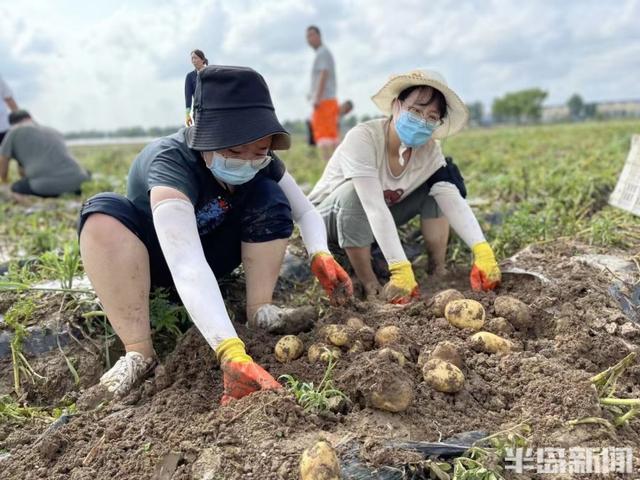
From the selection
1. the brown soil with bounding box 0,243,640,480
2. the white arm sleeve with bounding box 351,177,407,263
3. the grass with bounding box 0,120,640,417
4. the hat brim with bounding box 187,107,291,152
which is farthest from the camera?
the white arm sleeve with bounding box 351,177,407,263

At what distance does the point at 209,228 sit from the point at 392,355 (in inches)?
34.9

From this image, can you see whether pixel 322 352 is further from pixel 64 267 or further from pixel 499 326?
pixel 64 267


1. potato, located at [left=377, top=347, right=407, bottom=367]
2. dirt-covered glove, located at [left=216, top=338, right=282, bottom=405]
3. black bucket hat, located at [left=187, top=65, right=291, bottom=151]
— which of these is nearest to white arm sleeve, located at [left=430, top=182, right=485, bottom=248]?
potato, located at [left=377, top=347, right=407, bottom=367]

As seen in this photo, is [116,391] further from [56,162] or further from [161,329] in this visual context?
[56,162]

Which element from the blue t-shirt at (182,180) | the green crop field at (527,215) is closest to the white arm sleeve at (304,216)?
the blue t-shirt at (182,180)

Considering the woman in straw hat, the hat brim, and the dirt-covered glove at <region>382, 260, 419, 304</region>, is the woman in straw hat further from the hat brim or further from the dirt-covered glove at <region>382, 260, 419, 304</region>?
the hat brim

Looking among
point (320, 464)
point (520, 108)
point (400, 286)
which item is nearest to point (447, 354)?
point (320, 464)

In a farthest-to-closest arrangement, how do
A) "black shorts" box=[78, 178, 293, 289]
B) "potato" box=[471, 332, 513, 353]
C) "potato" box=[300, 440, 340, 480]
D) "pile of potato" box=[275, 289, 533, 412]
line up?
1. "black shorts" box=[78, 178, 293, 289]
2. "potato" box=[471, 332, 513, 353]
3. "pile of potato" box=[275, 289, 533, 412]
4. "potato" box=[300, 440, 340, 480]

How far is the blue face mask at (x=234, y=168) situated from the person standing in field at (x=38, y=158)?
13.6 ft

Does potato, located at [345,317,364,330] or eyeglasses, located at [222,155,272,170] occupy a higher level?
eyeglasses, located at [222,155,272,170]

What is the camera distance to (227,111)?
1.84m

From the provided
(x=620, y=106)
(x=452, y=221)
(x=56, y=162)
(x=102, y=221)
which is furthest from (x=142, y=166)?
(x=620, y=106)

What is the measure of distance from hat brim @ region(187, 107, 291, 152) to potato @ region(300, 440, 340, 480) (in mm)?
964

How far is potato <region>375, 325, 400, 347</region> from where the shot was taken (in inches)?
76.0
